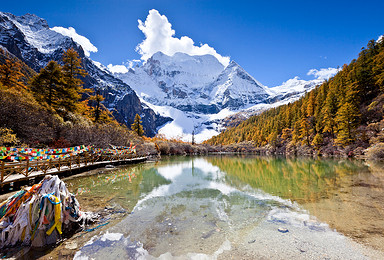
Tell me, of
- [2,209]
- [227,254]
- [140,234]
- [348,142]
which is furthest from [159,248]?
[348,142]

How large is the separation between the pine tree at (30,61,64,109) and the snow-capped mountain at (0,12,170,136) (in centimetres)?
11545

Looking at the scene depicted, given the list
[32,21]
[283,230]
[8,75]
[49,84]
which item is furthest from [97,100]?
[32,21]

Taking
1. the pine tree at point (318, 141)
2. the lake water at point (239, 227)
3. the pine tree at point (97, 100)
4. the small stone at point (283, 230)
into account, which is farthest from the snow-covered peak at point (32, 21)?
the small stone at point (283, 230)

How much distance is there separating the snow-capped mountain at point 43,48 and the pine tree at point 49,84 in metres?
115

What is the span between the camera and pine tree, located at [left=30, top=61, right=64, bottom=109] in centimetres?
2316

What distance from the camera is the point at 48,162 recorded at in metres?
12.1

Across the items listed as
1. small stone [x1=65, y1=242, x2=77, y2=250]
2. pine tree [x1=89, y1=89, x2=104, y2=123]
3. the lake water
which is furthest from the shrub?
pine tree [x1=89, y1=89, x2=104, y2=123]

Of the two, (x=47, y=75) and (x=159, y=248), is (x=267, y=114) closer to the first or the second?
(x=47, y=75)

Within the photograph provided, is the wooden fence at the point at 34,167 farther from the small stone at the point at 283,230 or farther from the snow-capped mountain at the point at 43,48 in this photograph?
the snow-capped mountain at the point at 43,48

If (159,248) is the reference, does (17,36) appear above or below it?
above

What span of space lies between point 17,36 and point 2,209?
169322 mm

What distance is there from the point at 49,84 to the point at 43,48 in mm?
163105

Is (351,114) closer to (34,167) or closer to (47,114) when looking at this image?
(34,167)

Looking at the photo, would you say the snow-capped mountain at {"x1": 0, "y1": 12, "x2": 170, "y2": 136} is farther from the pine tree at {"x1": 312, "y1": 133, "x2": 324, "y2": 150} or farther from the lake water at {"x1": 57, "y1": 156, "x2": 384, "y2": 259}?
the pine tree at {"x1": 312, "y1": 133, "x2": 324, "y2": 150}
